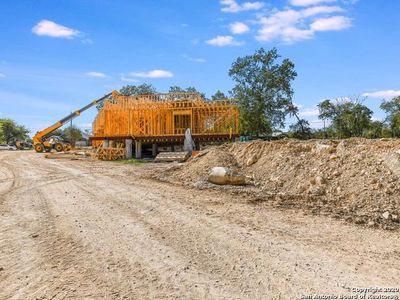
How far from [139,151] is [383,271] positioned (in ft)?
69.0

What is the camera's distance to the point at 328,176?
31.6ft

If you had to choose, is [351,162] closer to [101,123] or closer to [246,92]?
[101,123]

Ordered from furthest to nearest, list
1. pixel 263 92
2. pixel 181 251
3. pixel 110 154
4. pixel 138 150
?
pixel 263 92 → pixel 138 150 → pixel 110 154 → pixel 181 251

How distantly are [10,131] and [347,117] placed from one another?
74.8 m

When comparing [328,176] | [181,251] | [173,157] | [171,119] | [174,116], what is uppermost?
[174,116]

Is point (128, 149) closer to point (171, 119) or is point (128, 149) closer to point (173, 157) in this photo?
point (171, 119)

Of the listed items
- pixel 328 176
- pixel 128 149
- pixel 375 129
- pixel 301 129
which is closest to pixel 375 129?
pixel 375 129

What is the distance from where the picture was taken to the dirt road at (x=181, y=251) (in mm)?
4125

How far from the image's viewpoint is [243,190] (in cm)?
1062

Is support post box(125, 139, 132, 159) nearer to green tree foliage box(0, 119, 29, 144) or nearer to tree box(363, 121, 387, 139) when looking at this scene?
tree box(363, 121, 387, 139)

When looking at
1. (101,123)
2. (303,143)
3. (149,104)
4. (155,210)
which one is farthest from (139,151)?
(155,210)

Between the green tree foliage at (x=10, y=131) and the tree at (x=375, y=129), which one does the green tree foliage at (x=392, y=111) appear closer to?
the tree at (x=375, y=129)

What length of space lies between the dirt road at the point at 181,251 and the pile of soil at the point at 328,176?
2.78 ft

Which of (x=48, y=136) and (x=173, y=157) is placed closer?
(x=173, y=157)
